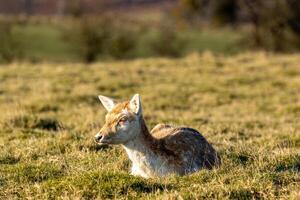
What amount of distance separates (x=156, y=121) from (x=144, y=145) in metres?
5.73

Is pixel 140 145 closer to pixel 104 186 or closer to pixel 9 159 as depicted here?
pixel 104 186

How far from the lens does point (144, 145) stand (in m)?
8.98

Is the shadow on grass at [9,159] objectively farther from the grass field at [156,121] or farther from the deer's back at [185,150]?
the deer's back at [185,150]

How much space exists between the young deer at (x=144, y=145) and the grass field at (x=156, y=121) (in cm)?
32

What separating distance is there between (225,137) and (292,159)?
2.94 m

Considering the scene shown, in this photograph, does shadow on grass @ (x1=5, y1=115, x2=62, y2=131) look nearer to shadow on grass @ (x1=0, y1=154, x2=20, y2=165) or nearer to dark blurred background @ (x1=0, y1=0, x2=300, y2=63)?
shadow on grass @ (x1=0, y1=154, x2=20, y2=165)

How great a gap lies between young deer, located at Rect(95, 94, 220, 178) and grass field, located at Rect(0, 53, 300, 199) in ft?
1.05

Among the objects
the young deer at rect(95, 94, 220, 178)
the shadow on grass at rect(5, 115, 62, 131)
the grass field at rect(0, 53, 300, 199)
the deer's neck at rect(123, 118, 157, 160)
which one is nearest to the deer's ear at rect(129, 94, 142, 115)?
the young deer at rect(95, 94, 220, 178)

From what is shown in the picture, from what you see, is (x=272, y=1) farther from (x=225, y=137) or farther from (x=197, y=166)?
(x=197, y=166)

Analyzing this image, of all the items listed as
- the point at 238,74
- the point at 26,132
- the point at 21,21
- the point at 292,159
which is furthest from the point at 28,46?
the point at 292,159

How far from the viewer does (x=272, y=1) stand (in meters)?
38.4

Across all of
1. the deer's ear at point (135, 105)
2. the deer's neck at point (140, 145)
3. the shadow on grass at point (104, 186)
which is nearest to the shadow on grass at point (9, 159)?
the shadow on grass at point (104, 186)

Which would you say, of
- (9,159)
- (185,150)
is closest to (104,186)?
(185,150)

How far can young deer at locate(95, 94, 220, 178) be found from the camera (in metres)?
8.76
